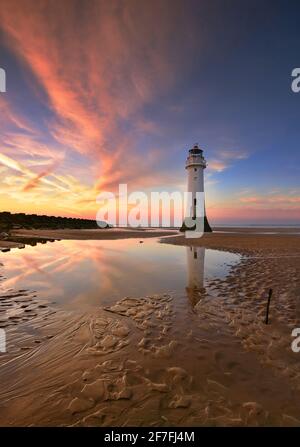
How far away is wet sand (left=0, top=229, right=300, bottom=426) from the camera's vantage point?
3.16 meters

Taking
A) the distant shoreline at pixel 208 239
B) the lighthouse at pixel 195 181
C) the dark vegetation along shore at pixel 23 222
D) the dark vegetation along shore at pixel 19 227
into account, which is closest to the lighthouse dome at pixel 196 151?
the lighthouse at pixel 195 181

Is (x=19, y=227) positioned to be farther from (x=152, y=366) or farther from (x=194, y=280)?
(x=152, y=366)

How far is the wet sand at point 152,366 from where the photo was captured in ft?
10.4

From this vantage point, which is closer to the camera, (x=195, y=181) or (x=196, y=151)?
(x=195, y=181)

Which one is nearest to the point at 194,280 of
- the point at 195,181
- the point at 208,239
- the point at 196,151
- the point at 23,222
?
the point at 208,239

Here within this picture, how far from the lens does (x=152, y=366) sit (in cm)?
429

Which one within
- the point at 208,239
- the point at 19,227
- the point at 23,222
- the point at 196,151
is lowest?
the point at 208,239

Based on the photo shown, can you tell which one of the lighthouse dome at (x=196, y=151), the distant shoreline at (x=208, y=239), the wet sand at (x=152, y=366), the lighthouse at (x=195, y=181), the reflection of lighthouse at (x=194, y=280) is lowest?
the wet sand at (x=152, y=366)

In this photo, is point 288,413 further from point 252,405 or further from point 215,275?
point 215,275

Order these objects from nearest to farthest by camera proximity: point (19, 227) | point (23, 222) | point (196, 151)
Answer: point (196, 151), point (19, 227), point (23, 222)

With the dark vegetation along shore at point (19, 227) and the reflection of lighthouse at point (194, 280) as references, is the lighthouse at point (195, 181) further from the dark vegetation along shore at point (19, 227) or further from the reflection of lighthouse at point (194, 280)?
the reflection of lighthouse at point (194, 280)

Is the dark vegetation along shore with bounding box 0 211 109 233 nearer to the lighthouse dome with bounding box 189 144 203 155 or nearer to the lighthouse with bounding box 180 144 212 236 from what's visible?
the lighthouse with bounding box 180 144 212 236

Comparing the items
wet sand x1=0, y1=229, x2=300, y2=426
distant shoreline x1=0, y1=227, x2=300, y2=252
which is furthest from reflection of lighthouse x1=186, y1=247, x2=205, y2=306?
distant shoreline x1=0, y1=227, x2=300, y2=252
